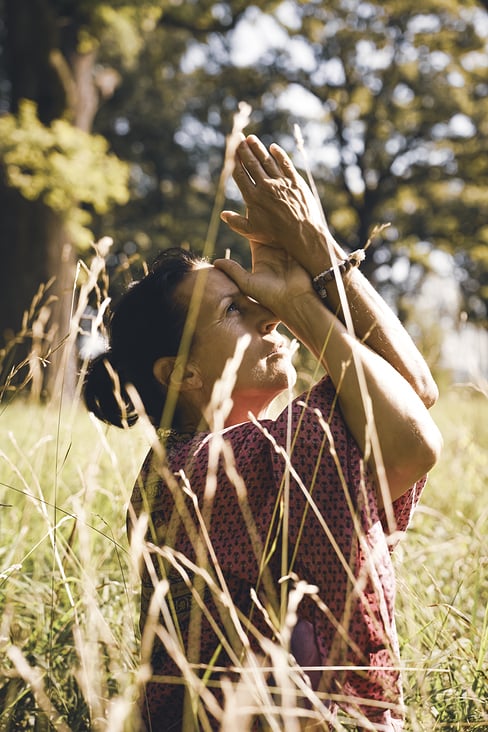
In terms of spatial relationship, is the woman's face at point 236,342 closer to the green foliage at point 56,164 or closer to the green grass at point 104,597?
the green grass at point 104,597

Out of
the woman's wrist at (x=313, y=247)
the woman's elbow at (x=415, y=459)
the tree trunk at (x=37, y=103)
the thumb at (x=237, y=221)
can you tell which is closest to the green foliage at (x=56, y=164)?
the tree trunk at (x=37, y=103)

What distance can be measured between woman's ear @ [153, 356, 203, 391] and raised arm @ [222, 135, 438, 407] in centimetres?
35

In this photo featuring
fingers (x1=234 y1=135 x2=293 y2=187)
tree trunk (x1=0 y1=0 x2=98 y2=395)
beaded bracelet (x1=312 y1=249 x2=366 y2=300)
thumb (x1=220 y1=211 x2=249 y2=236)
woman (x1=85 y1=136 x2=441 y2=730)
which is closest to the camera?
woman (x1=85 y1=136 x2=441 y2=730)

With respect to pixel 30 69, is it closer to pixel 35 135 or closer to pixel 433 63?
pixel 35 135

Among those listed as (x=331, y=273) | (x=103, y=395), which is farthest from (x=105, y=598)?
(x=331, y=273)

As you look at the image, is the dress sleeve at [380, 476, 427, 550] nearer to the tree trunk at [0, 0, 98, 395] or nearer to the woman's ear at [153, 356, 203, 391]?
the woman's ear at [153, 356, 203, 391]

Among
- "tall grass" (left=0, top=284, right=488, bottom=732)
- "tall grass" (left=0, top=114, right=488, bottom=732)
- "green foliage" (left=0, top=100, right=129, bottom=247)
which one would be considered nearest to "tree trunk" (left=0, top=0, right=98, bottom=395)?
"green foliage" (left=0, top=100, right=129, bottom=247)

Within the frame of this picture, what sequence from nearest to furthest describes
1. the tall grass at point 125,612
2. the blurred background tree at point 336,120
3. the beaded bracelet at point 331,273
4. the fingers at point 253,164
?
the tall grass at point 125,612 < the beaded bracelet at point 331,273 < the fingers at point 253,164 < the blurred background tree at point 336,120

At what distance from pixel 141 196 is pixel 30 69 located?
378 inches

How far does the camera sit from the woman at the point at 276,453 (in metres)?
1.21

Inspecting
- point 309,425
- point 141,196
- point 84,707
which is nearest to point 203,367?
point 309,425

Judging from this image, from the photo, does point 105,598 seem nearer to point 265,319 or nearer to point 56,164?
point 265,319

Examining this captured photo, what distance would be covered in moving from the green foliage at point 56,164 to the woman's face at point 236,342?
7099 millimetres

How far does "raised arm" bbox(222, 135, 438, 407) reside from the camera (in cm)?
141
